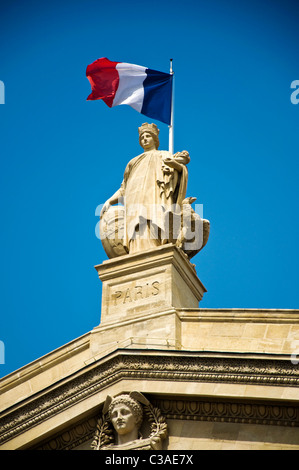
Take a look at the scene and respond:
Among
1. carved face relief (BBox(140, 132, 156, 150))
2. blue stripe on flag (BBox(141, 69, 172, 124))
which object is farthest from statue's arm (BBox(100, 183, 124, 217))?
blue stripe on flag (BBox(141, 69, 172, 124))

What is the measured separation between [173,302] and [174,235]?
5.87ft

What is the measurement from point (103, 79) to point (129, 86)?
0.73 meters

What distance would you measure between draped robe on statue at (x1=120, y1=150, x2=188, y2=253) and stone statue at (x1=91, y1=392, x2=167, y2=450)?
397 cm

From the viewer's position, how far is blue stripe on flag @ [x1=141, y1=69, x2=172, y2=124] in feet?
109

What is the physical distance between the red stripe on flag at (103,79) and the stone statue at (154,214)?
16.2 feet

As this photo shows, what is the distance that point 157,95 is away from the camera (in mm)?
33719

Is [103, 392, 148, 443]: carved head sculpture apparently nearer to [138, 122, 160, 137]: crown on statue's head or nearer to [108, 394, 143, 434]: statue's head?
[108, 394, 143, 434]: statue's head

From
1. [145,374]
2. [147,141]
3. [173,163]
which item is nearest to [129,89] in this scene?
[147,141]

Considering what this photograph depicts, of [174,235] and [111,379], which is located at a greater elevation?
[174,235]

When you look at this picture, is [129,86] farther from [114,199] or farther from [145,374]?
[145,374]

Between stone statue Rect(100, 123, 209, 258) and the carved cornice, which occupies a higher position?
stone statue Rect(100, 123, 209, 258)

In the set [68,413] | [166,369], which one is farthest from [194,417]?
[68,413]

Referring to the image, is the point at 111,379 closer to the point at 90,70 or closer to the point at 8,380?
the point at 8,380

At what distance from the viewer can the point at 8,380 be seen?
90.5 ft
